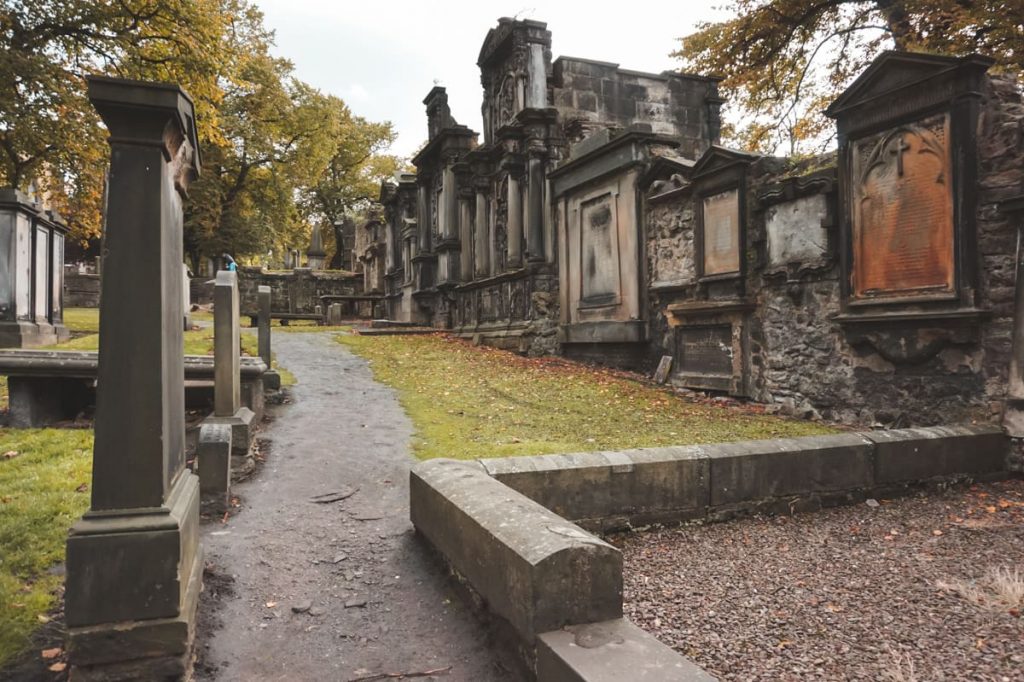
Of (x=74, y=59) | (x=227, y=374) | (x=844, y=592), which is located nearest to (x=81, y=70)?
(x=74, y=59)

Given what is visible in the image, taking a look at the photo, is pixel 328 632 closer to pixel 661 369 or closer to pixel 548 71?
pixel 661 369

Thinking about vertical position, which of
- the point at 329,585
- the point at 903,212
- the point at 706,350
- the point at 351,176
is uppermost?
the point at 351,176

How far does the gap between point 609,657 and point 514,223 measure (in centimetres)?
1377

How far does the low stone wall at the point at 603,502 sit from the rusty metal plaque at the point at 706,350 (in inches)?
152

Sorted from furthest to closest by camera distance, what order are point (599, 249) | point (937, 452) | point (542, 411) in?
point (599, 249)
point (542, 411)
point (937, 452)

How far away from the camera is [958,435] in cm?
532

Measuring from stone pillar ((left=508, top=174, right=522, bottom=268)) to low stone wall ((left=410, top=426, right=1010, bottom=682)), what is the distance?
10.8 meters

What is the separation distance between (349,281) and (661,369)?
26.7 meters

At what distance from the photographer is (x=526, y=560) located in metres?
2.38

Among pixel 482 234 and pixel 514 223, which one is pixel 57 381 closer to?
pixel 514 223

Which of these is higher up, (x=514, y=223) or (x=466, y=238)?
(x=466, y=238)

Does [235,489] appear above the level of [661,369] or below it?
below

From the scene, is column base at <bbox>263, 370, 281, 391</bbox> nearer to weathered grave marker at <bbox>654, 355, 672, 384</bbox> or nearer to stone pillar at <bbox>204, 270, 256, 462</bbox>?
stone pillar at <bbox>204, 270, 256, 462</bbox>

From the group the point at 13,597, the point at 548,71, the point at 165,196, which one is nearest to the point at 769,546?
the point at 165,196
